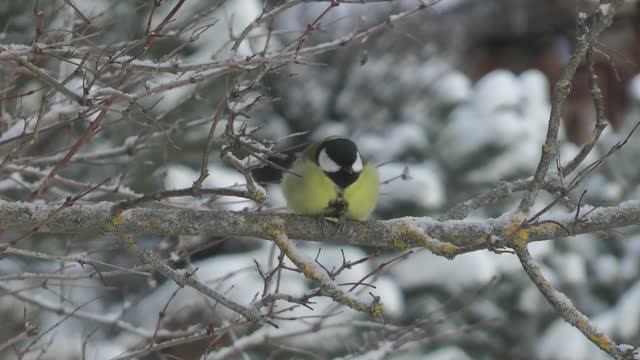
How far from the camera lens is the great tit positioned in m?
2.65

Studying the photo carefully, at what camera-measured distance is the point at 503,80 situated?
6574 mm

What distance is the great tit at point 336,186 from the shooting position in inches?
104

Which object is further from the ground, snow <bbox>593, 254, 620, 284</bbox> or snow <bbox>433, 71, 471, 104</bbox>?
snow <bbox>433, 71, 471, 104</bbox>

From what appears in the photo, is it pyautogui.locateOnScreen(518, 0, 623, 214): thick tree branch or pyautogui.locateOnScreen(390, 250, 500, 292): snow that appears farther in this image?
pyautogui.locateOnScreen(390, 250, 500, 292): snow

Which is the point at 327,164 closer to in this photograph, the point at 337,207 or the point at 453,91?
the point at 337,207

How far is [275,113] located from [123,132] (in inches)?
121

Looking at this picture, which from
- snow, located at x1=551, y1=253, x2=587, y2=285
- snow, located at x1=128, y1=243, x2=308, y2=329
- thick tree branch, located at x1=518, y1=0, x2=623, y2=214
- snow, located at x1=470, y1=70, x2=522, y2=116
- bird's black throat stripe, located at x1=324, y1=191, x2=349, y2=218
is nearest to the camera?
thick tree branch, located at x1=518, y1=0, x2=623, y2=214

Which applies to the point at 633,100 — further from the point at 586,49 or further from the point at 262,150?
the point at 262,150

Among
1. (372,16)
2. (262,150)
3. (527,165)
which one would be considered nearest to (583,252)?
(527,165)

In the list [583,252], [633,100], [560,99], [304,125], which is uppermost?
[304,125]

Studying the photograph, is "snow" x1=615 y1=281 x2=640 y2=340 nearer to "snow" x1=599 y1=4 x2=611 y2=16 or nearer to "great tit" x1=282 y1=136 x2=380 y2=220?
"great tit" x1=282 y1=136 x2=380 y2=220

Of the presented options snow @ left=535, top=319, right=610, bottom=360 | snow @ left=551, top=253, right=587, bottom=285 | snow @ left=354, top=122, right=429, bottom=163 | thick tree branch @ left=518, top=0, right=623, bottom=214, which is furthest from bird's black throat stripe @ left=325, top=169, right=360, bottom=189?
snow @ left=551, top=253, right=587, bottom=285

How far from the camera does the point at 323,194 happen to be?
8.73ft

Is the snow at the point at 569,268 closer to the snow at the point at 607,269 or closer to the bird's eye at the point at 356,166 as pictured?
the snow at the point at 607,269
